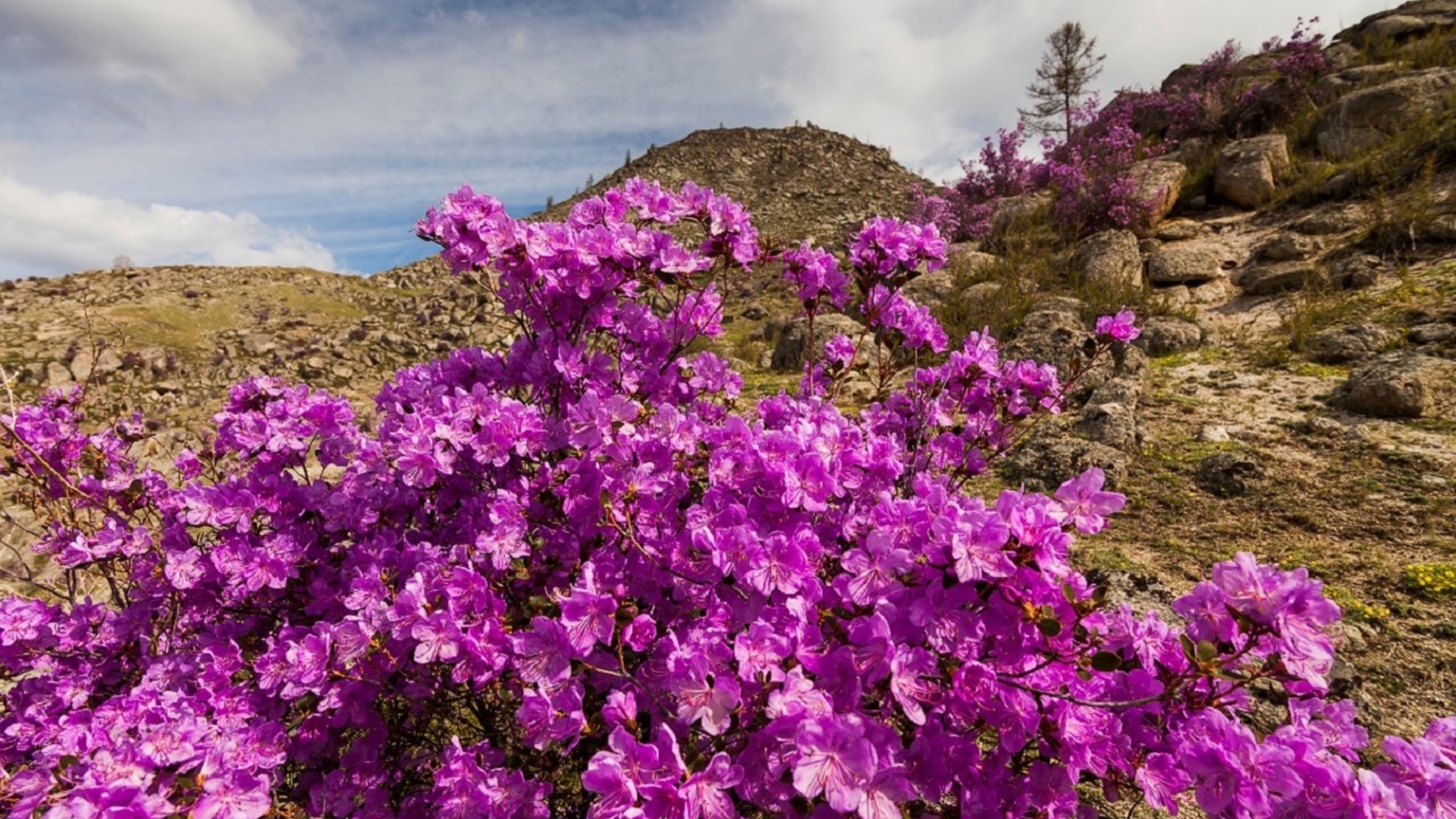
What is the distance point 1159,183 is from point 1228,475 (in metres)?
9.04

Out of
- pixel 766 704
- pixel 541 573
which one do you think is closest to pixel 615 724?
pixel 766 704

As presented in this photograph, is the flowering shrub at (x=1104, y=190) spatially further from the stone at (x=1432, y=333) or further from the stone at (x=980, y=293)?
the stone at (x=1432, y=333)

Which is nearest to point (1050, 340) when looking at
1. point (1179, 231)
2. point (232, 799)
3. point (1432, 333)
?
point (1432, 333)

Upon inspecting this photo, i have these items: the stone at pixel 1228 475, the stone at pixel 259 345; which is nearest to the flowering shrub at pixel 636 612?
the stone at pixel 1228 475

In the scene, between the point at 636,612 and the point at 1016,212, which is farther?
the point at 1016,212

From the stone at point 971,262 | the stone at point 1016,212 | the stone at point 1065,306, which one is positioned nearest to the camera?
the stone at point 1065,306

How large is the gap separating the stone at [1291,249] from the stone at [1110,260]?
4.39 ft

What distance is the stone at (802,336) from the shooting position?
762 cm

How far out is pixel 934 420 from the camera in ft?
9.60

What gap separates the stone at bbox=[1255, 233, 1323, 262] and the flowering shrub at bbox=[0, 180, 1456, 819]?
6956mm

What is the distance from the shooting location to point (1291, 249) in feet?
25.2

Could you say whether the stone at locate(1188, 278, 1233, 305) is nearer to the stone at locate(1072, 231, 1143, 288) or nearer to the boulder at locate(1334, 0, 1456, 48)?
the stone at locate(1072, 231, 1143, 288)

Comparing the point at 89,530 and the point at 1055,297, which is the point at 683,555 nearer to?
the point at 89,530

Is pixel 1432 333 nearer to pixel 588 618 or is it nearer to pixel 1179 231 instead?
pixel 1179 231
